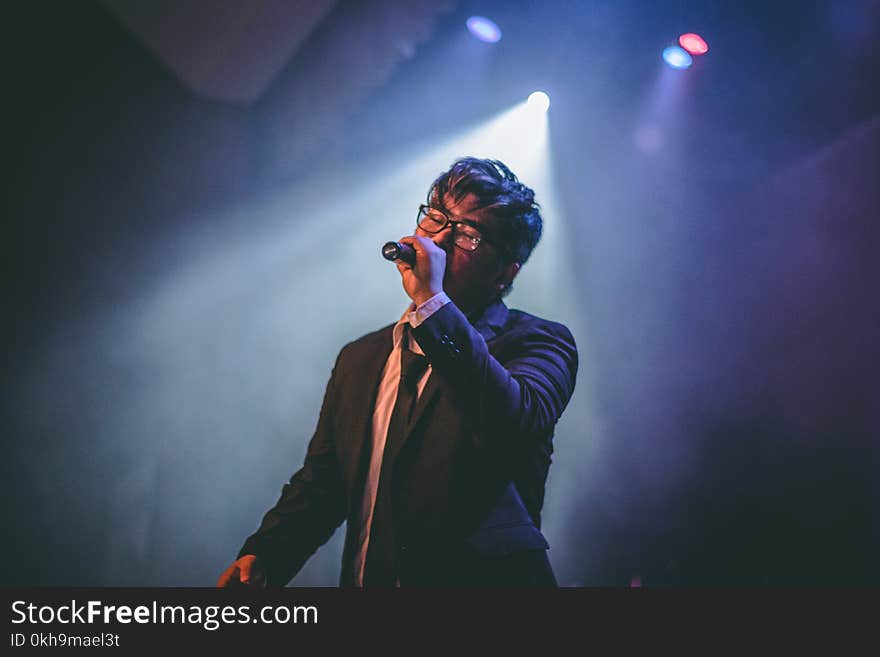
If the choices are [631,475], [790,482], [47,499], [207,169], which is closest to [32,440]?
[47,499]

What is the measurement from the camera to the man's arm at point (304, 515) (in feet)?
4.60

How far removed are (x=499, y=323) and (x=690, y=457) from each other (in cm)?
188

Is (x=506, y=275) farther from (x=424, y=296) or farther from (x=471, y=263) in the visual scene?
(x=424, y=296)

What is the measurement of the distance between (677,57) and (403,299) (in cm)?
177

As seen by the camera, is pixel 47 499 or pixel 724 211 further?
pixel 724 211

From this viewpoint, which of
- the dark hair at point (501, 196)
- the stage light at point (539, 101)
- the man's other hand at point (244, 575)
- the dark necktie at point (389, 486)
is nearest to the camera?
the dark necktie at point (389, 486)

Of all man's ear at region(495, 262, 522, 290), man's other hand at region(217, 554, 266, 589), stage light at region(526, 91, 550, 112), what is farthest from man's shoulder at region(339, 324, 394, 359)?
stage light at region(526, 91, 550, 112)

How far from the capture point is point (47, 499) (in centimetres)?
258

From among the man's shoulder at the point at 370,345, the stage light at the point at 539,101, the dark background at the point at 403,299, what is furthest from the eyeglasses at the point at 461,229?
the stage light at the point at 539,101

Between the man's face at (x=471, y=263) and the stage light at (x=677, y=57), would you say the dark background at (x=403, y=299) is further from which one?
the man's face at (x=471, y=263)

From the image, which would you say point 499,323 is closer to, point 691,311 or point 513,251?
point 513,251

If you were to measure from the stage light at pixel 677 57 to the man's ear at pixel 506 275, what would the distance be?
2.01 metres

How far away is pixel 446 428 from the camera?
128 centimetres

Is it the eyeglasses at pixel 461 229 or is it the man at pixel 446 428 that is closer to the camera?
the man at pixel 446 428
